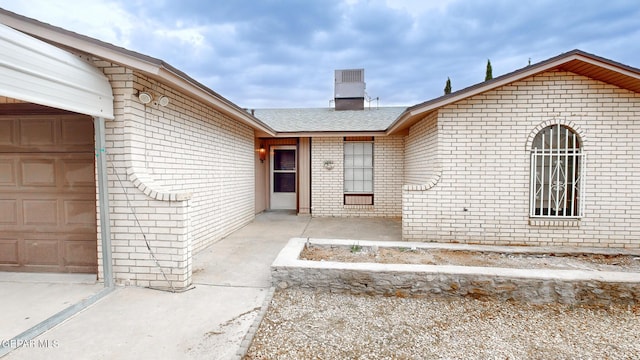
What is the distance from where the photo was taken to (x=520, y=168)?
548 cm

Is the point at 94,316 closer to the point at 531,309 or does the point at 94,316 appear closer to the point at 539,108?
the point at 531,309

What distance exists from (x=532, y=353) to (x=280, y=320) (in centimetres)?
222

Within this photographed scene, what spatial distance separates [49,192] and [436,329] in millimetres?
4885

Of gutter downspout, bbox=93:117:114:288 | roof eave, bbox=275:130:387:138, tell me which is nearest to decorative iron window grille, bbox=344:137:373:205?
roof eave, bbox=275:130:387:138

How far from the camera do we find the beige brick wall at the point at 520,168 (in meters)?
5.27

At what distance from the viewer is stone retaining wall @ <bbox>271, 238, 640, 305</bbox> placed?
127 inches

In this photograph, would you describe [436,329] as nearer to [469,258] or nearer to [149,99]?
[469,258]

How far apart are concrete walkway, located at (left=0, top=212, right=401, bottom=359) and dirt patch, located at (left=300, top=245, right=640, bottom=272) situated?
42.3 inches

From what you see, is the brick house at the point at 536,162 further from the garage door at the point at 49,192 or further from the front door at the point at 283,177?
the garage door at the point at 49,192

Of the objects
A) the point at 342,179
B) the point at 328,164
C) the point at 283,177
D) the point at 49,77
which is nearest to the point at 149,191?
the point at 49,77

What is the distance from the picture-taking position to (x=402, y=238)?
5922 mm

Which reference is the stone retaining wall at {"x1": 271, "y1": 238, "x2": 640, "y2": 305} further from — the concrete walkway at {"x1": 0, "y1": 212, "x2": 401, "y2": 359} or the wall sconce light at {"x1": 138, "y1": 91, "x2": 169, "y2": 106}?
the wall sconce light at {"x1": 138, "y1": 91, "x2": 169, "y2": 106}

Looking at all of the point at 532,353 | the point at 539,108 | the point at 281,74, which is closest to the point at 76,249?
the point at 532,353

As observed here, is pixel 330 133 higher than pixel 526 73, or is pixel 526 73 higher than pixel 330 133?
pixel 526 73
